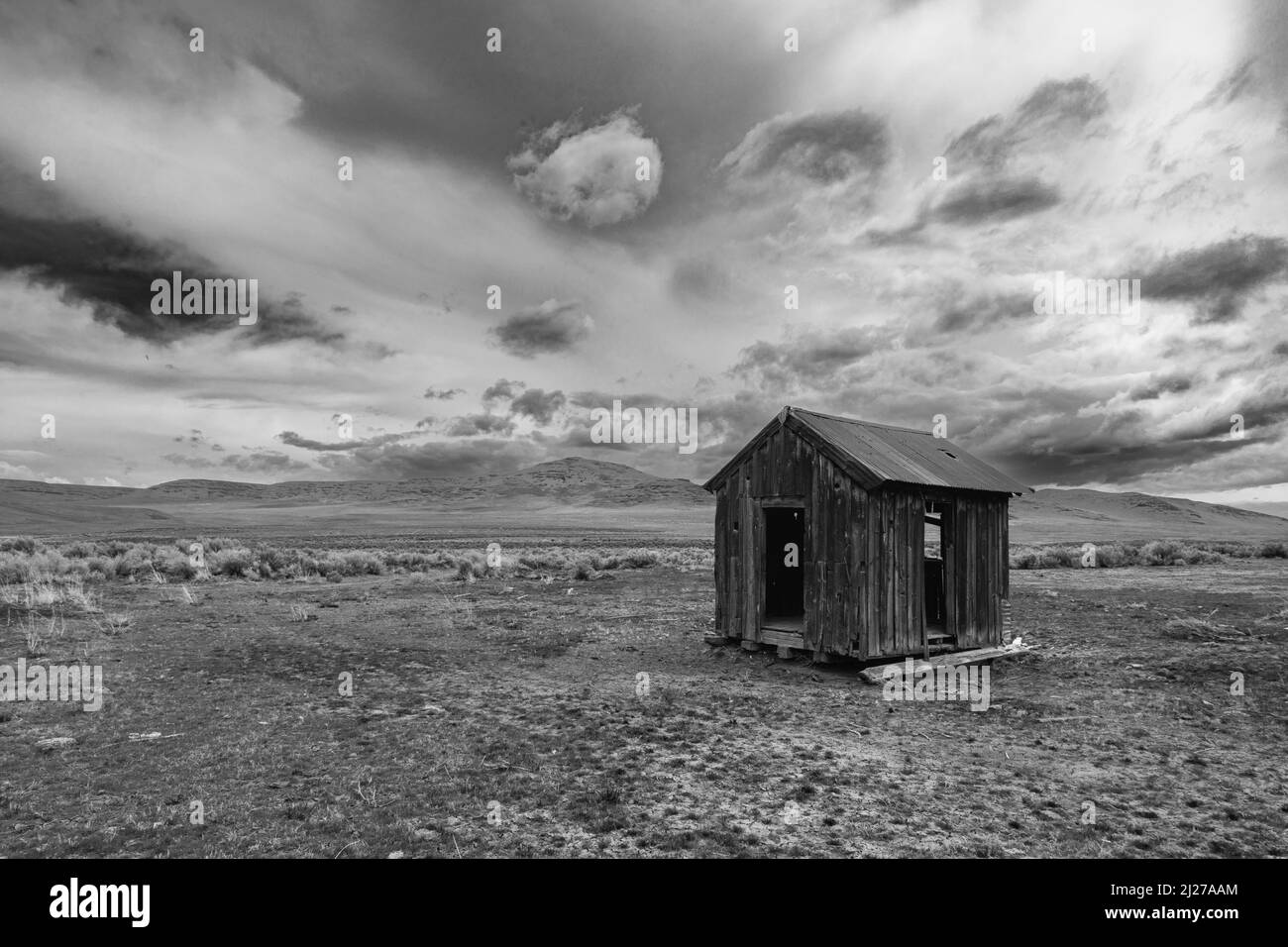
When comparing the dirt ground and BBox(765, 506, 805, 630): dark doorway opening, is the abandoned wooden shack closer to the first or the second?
the dirt ground

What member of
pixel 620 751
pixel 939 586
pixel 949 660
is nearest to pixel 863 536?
pixel 949 660

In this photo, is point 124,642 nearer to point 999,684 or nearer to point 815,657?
point 815,657

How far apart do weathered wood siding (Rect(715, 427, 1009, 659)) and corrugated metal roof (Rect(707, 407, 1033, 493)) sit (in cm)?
26

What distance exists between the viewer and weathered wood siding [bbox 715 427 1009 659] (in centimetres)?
1191

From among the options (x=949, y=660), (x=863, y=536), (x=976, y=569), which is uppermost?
(x=863, y=536)

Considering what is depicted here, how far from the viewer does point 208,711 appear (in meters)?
9.27

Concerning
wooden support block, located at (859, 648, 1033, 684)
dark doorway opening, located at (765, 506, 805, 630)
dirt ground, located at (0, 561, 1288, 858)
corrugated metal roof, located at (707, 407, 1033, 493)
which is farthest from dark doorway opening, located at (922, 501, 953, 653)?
dark doorway opening, located at (765, 506, 805, 630)

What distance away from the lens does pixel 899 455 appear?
13.3 meters

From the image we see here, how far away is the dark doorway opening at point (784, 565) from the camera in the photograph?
16.4m

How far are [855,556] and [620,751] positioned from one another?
568 cm

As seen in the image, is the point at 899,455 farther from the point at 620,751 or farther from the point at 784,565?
the point at 620,751

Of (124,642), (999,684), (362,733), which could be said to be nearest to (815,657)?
(999,684)

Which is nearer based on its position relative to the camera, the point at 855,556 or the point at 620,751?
the point at 620,751

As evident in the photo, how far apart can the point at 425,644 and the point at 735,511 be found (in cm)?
656
